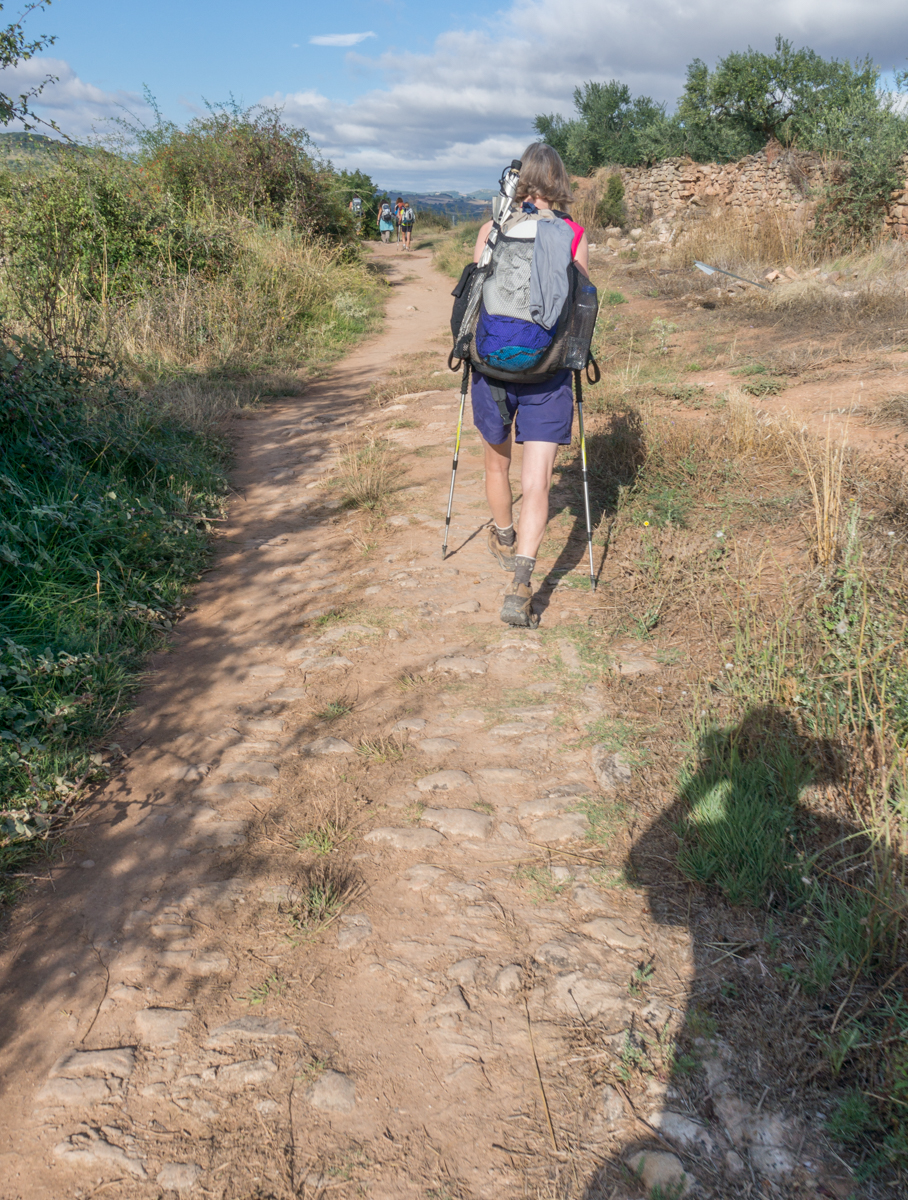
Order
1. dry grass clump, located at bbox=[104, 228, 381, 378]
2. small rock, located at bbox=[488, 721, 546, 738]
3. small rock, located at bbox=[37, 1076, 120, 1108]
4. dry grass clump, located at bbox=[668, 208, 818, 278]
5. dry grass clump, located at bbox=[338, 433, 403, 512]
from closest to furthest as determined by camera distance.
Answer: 1. small rock, located at bbox=[37, 1076, 120, 1108]
2. small rock, located at bbox=[488, 721, 546, 738]
3. dry grass clump, located at bbox=[338, 433, 403, 512]
4. dry grass clump, located at bbox=[104, 228, 381, 378]
5. dry grass clump, located at bbox=[668, 208, 818, 278]

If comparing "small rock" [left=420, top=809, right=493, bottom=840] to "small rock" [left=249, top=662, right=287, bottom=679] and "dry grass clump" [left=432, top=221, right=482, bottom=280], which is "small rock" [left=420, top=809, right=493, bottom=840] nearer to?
"small rock" [left=249, top=662, right=287, bottom=679]

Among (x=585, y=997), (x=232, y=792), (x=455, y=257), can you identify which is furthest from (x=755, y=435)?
(x=455, y=257)

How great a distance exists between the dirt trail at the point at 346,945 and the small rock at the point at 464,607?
0.12 ft

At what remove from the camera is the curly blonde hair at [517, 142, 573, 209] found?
3494 mm

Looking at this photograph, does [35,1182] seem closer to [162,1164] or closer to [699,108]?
[162,1164]

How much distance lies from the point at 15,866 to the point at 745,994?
2.29 meters

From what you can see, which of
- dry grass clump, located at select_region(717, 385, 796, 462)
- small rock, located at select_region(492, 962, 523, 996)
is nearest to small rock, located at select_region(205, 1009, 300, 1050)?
small rock, located at select_region(492, 962, 523, 996)

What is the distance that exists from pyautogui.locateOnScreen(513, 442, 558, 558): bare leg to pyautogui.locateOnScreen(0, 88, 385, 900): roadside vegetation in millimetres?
1952

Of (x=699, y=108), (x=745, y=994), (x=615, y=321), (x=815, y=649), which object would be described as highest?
(x=699, y=108)

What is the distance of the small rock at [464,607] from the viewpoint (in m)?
4.14

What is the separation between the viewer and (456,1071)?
1.88 m

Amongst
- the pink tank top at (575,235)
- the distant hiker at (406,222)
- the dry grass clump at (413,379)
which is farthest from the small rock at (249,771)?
the distant hiker at (406,222)

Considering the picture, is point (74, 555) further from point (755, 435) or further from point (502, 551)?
point (755, 435)

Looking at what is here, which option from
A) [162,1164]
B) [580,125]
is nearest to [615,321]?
[162,1164]
